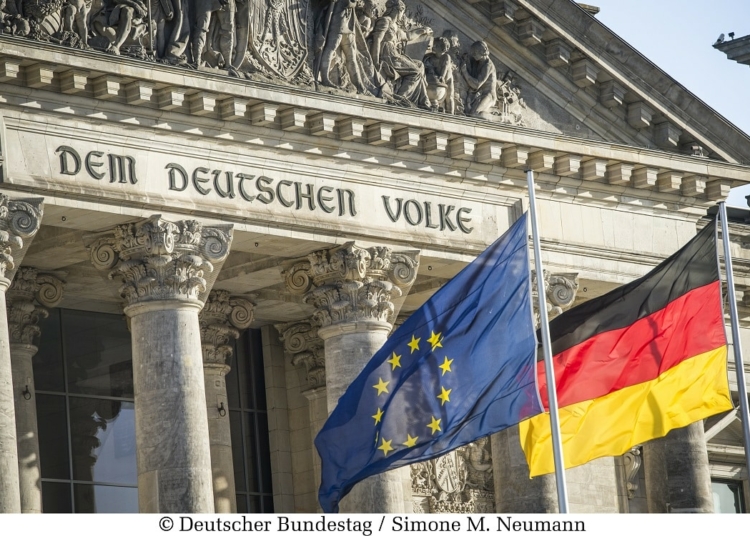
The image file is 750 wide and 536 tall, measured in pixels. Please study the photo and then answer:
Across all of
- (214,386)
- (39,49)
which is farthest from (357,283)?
(39,49)

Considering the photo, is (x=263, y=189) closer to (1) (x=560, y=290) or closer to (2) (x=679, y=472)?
(1) (x=560, y=290)

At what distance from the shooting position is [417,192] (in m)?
38.9

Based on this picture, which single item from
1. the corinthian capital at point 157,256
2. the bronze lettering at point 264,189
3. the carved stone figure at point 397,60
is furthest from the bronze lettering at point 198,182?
the carved stone figure at point 397,60

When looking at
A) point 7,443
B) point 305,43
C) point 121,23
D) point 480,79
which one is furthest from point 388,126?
point 7,443

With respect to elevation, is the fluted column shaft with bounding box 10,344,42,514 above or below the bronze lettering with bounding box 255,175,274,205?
below

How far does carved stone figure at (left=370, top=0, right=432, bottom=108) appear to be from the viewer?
3869 cm

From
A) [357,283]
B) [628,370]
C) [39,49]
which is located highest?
[39,49]

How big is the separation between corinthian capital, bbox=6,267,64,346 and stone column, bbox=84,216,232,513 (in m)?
2.69

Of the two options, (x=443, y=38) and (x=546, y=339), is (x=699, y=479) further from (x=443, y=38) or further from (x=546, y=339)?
(x=546, y=339)

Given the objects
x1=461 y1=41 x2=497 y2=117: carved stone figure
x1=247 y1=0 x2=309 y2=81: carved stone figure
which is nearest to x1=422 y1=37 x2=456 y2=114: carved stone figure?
x1=461 y1=41 x2=497 y2=117: carved stone figure

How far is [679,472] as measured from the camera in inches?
1651

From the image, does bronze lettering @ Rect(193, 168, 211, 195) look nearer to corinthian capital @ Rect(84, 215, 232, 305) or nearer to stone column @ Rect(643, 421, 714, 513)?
corinthian capital @ Rect(84, 215, 232, 305)

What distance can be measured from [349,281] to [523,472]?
5297 millimetres

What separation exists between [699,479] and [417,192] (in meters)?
8.45
